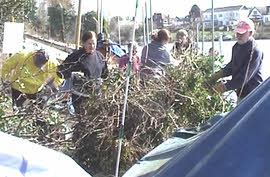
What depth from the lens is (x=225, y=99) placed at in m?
6.27

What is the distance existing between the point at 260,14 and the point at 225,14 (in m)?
1.04

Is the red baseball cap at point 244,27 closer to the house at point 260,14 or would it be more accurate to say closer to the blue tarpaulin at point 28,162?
the house at point 260,14

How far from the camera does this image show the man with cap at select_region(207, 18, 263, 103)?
6039 millimetres

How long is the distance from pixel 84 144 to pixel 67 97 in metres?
0.52

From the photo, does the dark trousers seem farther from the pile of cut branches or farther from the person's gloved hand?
the person's gloved hand

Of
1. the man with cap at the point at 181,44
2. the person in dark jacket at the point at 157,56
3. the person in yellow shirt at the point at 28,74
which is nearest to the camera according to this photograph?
the person in yellow shirt at the point at 28,74

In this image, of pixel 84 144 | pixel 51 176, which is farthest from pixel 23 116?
pixel 51 176

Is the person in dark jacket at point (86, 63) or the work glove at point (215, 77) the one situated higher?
the person in dark jacket at point (86, 63)

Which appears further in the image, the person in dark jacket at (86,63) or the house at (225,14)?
the house at (225,14)

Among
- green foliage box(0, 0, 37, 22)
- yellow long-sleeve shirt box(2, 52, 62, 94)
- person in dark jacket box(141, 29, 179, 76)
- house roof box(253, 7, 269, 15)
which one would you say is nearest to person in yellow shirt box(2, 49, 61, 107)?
yellow long-sleeve shirt box(2, 52, 62, 94)

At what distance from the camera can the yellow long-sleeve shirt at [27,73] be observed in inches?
247

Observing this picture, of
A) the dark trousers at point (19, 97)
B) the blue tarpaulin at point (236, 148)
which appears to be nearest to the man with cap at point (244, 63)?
the dark trousers at point (19, 97)

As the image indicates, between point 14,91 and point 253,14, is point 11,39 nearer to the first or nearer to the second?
point 14,91

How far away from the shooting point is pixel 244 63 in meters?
6.16
